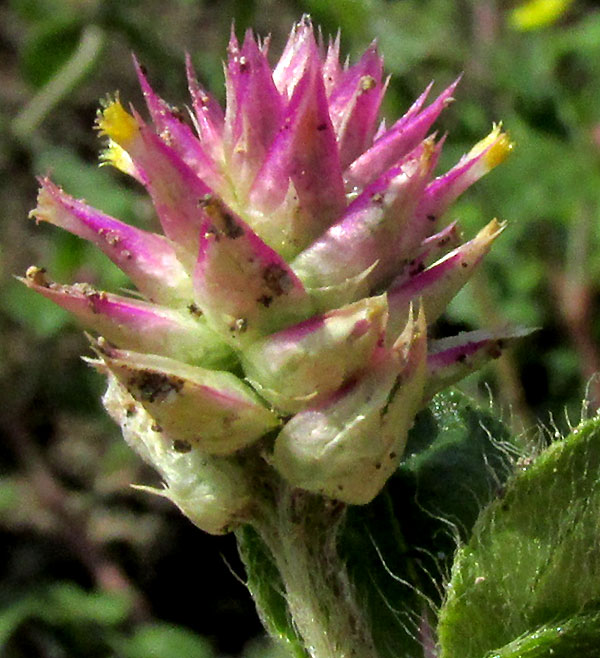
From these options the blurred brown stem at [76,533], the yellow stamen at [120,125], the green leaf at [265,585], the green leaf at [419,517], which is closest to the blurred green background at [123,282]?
the blurred brown stem at [76,533]

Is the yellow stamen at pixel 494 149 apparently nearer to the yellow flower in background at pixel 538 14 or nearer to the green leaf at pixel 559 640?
the green leaf at pixel 559 640

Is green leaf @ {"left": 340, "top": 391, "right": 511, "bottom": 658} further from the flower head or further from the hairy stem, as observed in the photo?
the flower head

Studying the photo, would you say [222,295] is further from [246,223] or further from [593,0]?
[593,0]

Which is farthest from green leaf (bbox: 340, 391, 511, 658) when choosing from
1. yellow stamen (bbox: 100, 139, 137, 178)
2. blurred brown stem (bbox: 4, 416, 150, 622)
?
blurred brown stem (bbox: 4, 416, 150, 622)

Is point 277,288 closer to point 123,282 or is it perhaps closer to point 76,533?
point 123,282

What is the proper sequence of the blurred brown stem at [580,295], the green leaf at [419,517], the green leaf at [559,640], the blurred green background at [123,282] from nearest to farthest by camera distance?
the green leaf at [559,640]
the green leaf at [419,517]
the blurred green background at [123,282]
the blurred brown stem at [580,295]

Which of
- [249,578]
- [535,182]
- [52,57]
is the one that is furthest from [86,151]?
[249,578]

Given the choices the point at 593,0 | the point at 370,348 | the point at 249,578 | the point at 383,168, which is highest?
the point at 383,168

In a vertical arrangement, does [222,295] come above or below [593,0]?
above
